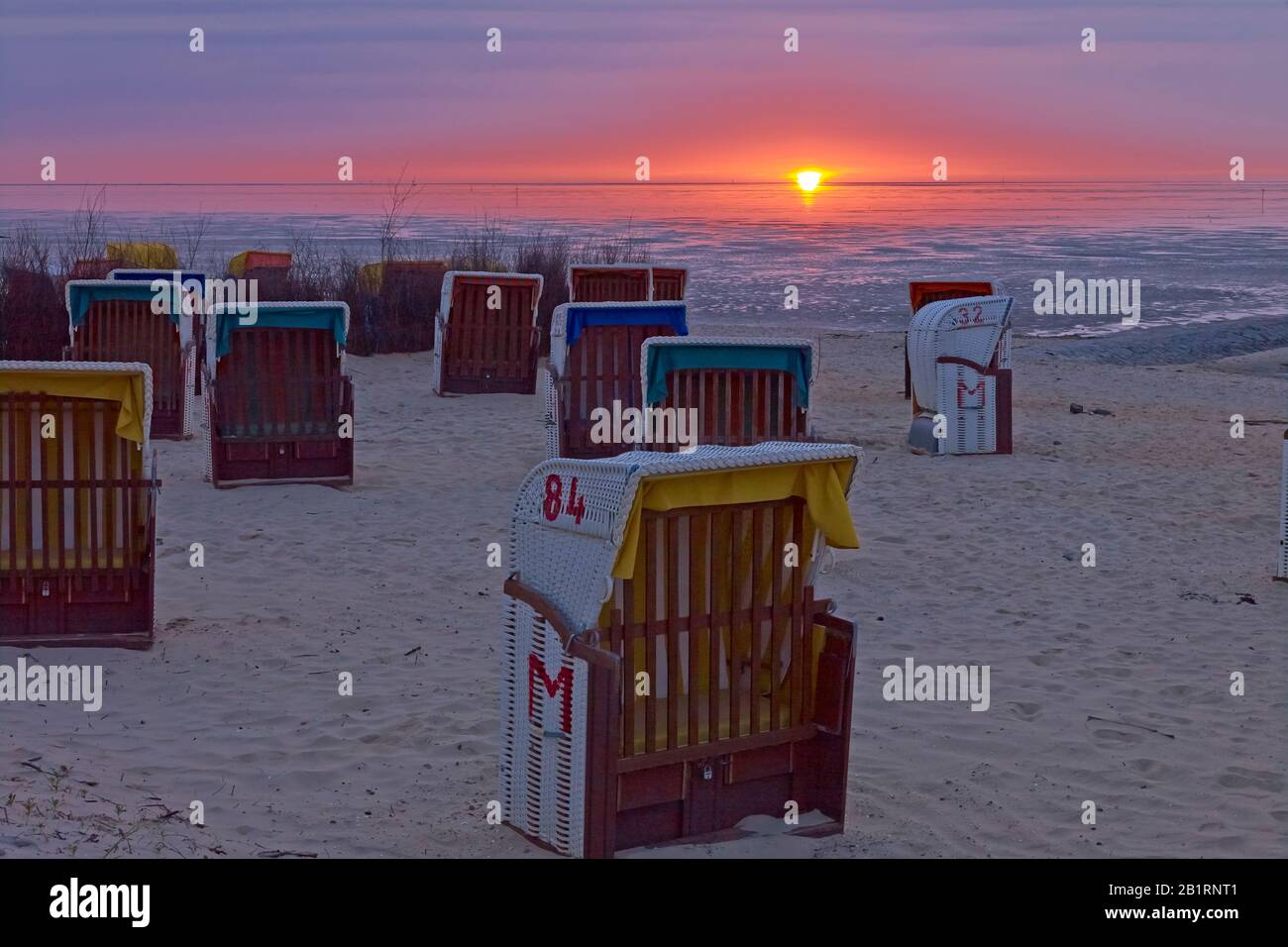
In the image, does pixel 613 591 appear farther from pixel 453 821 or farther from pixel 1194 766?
pixel 1194 766

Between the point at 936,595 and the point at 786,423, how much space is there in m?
1.97

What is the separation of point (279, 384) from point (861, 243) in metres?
51.2

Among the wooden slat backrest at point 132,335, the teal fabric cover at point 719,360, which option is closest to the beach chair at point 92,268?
the wooden slat backrest at point 132,335

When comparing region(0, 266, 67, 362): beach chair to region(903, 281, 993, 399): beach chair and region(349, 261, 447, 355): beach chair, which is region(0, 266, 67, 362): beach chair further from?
region(903, 281, 993, 399): beach chair

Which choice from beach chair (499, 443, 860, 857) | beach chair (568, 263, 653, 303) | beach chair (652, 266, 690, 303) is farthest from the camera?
beach chair (652, 266, 690, 303)

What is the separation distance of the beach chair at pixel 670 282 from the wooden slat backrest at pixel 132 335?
7594mm

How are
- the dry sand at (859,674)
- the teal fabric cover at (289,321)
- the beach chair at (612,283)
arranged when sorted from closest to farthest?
1. the dry sand at (859,674)
2. the teal fabric cover at (289,321)
3. the beach chair at (612,283)

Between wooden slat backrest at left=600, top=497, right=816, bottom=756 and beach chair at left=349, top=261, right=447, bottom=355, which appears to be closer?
wooden slat backrest at left=600, top=497, right=816, bottom=756

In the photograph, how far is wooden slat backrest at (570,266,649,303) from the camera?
1850 centimetres

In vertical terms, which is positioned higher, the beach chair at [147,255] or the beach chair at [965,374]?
the beach chair at [147,255]

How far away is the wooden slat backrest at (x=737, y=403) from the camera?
9.95 meters

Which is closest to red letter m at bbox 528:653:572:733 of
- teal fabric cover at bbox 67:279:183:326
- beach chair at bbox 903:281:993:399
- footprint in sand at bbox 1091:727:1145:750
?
footprint in sand at bbox 1091:727:1145:750

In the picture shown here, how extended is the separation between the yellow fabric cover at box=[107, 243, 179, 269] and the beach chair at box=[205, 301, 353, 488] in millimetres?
11767

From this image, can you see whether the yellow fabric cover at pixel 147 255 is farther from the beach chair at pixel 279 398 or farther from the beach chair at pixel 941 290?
the beach chair at pixel 279 398
